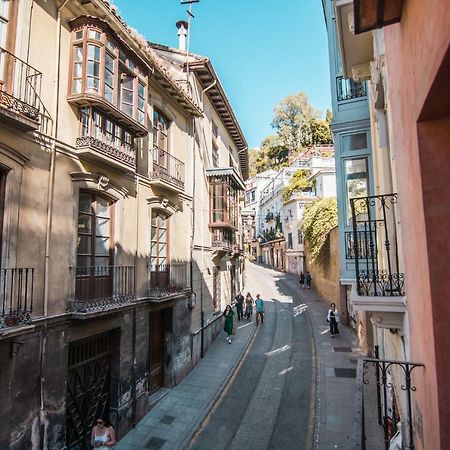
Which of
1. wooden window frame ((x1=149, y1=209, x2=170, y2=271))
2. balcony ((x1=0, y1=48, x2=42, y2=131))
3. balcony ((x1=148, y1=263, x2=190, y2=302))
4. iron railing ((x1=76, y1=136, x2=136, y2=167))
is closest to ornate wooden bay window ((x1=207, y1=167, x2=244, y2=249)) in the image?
balcony ((x1=148, y1=263, x2=190, y2=302))

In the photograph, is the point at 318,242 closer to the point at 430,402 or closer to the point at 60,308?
the point at 60,308

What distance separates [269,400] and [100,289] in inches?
245

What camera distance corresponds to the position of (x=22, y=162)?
658 centimetres

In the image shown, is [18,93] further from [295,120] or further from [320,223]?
[295,120]

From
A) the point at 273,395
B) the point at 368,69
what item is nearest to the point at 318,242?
the point at 273,395

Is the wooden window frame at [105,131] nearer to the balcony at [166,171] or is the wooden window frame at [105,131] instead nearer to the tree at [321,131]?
the balcony at [166,171]

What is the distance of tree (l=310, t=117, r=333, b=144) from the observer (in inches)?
1902

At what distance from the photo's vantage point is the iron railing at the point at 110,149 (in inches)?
313

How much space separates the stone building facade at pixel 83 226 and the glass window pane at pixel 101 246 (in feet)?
0.10

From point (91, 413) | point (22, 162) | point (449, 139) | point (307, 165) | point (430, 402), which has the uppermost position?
point (307, 165)

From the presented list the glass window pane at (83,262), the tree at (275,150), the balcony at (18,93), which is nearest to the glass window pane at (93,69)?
the balcony at (18,93)

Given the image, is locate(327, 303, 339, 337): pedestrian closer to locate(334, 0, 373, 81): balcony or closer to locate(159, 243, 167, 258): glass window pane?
locate(159, 243, 167, 258): glass window pane

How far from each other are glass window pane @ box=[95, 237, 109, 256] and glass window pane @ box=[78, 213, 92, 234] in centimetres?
41

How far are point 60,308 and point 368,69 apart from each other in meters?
8.78
